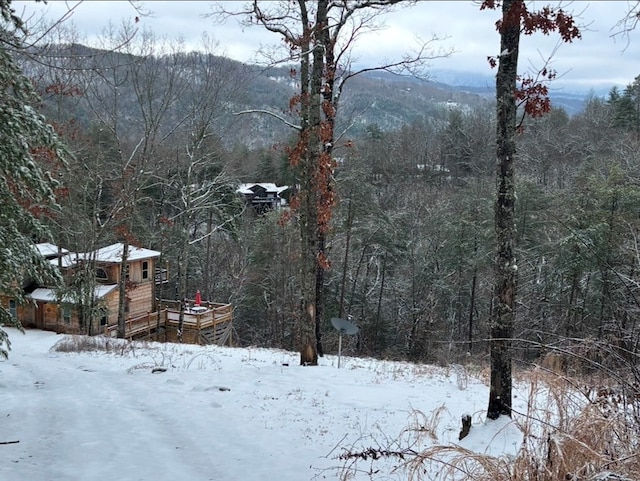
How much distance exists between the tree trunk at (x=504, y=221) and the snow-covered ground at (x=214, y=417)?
439 millimetres

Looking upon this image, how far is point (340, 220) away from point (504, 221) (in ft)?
68.4

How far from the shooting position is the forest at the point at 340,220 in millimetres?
16078

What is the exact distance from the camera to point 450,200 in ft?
101

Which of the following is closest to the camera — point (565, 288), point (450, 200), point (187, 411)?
point (187, 411)

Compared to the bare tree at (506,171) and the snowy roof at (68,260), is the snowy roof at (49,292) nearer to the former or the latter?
the snowy roof at (68,260)

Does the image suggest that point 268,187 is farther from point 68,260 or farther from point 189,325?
point 68,260

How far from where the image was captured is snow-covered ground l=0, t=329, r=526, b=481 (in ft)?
14.5

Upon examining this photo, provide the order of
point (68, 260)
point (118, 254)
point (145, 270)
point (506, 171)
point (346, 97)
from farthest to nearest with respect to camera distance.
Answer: point (145, 270), point (118, 254), point (68, 260), point (346, 97), point (506, 171)

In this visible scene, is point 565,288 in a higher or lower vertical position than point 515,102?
lower

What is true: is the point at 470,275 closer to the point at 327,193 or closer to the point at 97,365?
the point at 327,193

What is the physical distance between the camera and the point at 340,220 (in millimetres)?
25844

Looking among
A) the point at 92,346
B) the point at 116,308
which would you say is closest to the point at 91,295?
the point at 116,308

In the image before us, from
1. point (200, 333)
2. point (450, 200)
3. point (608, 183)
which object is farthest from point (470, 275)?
point (200, 333)

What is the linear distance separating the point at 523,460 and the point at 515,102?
356 cm
